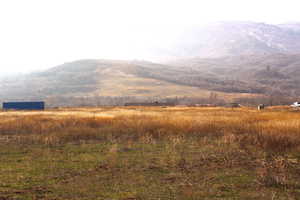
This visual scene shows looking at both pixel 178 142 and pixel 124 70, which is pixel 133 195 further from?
pixel 124 70

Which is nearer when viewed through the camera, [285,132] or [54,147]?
[54,147]

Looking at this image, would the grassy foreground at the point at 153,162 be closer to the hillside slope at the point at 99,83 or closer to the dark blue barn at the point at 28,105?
the dark blue barn at the point at 28,105

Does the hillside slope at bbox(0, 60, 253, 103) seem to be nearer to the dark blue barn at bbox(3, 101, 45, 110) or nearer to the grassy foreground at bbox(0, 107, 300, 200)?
the dark blue barn at bbox(3, 101, 45, 110)

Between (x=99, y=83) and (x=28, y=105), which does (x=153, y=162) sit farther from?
(x=99, y=83)

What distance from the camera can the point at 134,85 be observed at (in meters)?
142

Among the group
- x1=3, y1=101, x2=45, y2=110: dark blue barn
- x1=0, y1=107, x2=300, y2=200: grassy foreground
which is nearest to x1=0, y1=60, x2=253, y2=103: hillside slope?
x1=3, y1=101, x2=45, y2=110: dark blue barn

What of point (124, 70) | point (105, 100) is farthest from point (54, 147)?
point (124, 70)

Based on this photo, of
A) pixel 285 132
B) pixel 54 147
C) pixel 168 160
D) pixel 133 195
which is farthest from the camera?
pixel 285 132

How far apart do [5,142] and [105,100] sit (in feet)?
274

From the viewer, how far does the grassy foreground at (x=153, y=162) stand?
34.1 ft

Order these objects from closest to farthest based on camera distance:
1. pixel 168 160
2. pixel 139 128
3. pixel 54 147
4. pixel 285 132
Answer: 1. pixel 168 160
2. pixel 54 147
3. pixel 285 132
4. pixel 139 128

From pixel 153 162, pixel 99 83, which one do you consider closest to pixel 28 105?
pixel 153 162

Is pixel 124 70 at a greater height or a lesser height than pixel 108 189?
greater

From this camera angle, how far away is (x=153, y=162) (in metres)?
14.2
